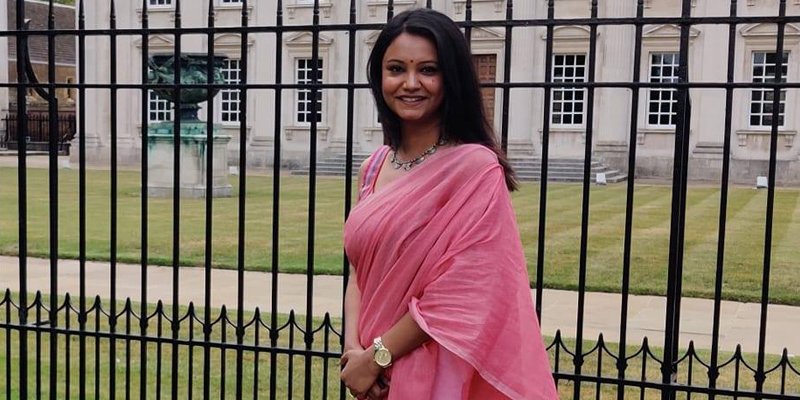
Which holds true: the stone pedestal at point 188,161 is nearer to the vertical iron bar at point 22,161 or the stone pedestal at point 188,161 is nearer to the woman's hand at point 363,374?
the vertical iron bar at point 22,161

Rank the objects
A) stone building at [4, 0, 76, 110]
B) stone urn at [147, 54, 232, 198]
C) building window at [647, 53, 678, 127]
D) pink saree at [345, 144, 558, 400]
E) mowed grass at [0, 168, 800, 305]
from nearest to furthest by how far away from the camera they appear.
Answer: pink saree at [345, 144, 558, 400] < mowed grass at [0, 168, 800, 305] < stone urn at [147, 54, 232, 198] < building window at [647, 53, 678, 127] < stone building at [4, 0, 76, 110]

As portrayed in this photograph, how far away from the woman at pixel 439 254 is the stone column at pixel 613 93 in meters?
22.3

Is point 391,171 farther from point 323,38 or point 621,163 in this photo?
point 323,38

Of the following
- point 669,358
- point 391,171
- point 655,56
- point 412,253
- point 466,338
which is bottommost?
point 669,358

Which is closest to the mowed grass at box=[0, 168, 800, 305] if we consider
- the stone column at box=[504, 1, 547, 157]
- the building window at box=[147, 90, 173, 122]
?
the stone column at box=[504, 1, 547, 157]

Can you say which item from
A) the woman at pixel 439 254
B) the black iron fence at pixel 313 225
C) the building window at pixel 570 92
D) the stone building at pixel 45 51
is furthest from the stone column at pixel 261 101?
the woman at pixel 439 254

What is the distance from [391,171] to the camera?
2.82 m

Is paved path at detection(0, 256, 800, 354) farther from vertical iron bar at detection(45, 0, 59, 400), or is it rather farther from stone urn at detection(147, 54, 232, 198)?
stone urn at detection(147, 54, 232, 198)

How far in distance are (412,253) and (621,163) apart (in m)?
24.7

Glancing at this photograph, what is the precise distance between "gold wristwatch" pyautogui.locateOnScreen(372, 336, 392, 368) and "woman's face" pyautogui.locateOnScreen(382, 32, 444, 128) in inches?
25.8

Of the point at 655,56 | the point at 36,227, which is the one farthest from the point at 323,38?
the point at 36,227

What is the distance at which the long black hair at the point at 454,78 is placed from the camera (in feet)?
8.65

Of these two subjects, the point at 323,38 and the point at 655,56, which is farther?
the point at 323,38

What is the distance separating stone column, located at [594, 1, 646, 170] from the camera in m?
24.9
